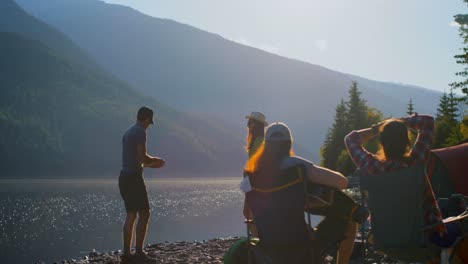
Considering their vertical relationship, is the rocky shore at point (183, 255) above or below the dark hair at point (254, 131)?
below

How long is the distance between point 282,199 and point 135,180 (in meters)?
4.47

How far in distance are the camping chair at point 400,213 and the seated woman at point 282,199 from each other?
0.43 metres

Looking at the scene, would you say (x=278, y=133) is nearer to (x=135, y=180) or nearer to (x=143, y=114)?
(x=135, y=180)

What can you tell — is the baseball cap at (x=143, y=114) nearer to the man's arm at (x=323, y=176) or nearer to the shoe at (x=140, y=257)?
the shoe at (x=140, y=257)

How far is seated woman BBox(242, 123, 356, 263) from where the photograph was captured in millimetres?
4055

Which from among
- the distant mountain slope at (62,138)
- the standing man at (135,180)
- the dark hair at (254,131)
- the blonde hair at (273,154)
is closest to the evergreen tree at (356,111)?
the standing man at (135,180)

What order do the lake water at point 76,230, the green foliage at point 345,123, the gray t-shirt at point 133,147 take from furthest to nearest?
the green foliage at point 345,123
the lake water at point 76,230
the gray t-shirt at point 133,147

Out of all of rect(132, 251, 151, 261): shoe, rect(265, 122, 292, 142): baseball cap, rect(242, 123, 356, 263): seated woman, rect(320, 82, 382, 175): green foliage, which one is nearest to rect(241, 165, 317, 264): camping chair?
rect(242, 123, 356, 263): seated woman

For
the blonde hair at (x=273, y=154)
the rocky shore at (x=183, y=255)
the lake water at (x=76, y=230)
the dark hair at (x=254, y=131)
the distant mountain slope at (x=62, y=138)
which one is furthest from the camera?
the distant mountain slope at (x=62, y=138)

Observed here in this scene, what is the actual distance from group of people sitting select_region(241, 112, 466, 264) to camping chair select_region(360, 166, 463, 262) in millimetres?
109

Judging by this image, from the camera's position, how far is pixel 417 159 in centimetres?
431

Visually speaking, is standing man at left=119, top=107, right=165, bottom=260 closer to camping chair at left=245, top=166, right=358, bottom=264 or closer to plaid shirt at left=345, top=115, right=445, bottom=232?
camping chair at left=245, top=166, right=358, bottom=264

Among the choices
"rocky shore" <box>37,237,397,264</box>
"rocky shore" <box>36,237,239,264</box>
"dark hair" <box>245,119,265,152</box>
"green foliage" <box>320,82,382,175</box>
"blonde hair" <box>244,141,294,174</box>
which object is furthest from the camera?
"green foliage" <box>320,82,382,175</box>

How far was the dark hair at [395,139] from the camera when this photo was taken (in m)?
4.37
